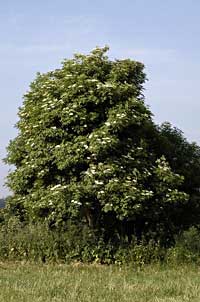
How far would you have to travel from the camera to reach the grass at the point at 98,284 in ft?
28.4

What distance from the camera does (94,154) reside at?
13.6 m

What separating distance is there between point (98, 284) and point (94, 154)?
4.15 m

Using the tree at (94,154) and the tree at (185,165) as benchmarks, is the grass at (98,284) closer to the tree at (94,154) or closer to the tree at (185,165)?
the tree at (94,154)

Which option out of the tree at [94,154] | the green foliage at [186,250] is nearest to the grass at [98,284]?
the green foliage at [186,250]

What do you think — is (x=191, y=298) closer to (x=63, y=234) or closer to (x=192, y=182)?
(x=63, y=234)

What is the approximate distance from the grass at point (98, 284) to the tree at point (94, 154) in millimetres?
1421

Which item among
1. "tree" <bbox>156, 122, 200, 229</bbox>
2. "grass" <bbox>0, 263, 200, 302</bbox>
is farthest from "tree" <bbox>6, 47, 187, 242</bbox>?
"grass" <bbox>0, 263, 200, 302</bbox>

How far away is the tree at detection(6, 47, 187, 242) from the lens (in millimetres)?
13422

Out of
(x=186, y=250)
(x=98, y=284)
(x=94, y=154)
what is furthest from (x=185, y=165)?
(x=98, y=284)

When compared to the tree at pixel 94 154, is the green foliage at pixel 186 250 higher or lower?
lower

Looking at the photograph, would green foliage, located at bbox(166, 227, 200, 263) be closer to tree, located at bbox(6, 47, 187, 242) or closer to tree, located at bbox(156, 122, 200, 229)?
tree, located at bbox(6, 47, 187, 242)

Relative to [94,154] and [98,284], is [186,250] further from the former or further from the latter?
[98,284]

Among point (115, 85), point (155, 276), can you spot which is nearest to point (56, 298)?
point (155, 276)

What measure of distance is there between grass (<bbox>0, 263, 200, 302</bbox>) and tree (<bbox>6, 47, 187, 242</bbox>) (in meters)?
1.42
